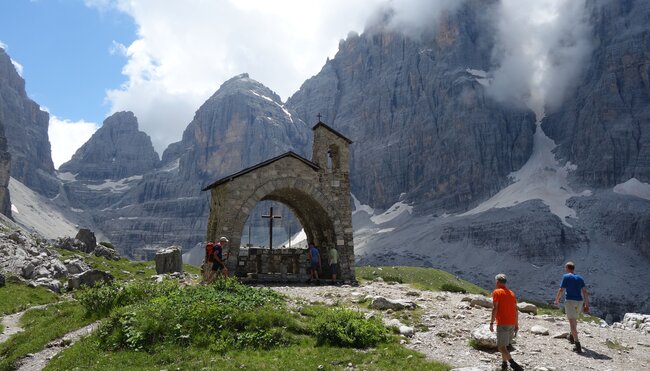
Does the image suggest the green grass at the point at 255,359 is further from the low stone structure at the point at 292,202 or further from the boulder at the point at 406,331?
the low stone structure at the point at 292,202

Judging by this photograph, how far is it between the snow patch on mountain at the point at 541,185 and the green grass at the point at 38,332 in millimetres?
118558

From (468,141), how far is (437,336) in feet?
486

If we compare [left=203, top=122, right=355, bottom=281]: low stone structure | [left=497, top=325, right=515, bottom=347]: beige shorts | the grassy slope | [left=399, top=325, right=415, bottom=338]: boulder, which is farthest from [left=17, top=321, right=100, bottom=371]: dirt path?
[left=497, top=325, right=515, bottom=347]: beige shorts

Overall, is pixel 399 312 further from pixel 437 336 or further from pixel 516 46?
pixel 516 46

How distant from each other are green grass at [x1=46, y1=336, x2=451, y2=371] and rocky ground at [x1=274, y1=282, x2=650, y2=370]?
961 mm

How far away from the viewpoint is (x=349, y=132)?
614 feet

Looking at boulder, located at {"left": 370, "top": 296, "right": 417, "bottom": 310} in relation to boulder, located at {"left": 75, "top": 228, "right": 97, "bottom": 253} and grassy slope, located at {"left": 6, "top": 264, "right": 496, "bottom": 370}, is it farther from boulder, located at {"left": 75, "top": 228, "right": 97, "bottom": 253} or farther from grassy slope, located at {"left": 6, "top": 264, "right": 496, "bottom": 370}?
boulder, located at {"left": 75, "top": 228, "right": 97, "bottom": 253}

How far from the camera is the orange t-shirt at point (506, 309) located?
34.6 feet

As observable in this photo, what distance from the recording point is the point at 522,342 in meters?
12.6

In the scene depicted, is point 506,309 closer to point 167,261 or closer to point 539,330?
point 539,330

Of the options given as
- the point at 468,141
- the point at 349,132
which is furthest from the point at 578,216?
the point at 349,132

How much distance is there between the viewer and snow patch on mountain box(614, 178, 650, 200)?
117m

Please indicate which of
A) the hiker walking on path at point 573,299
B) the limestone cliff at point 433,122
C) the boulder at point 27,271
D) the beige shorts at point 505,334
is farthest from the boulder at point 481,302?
the limestone cliff at point 433,122

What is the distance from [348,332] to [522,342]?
14.9 ft
